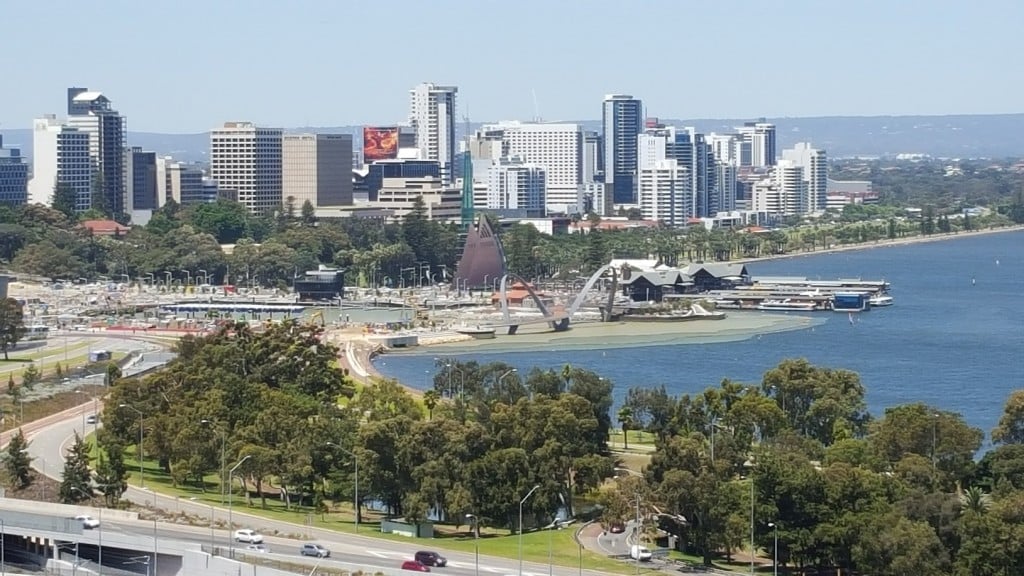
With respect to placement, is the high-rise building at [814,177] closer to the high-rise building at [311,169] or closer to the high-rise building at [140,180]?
the high-rise building at [311,169]

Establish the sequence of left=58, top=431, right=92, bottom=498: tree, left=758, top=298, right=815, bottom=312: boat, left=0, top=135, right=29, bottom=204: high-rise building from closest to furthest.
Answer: left=58, top=431, right=92, bottom=498: tree
left=758, top=298, right=815, bottom=312: boat
left=0, top=135, right=29, bottom=204: high-rise building

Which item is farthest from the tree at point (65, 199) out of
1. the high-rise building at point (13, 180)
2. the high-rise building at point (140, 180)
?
the high-rise building at point (140, 180)

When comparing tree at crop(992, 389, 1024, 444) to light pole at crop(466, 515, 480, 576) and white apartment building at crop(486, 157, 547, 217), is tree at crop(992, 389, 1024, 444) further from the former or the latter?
white apartment building at crop(486, 157, 547, 217)

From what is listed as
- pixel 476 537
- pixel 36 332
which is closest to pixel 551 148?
pixel 36 332

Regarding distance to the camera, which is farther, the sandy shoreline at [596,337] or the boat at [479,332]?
the boat at [479,332]

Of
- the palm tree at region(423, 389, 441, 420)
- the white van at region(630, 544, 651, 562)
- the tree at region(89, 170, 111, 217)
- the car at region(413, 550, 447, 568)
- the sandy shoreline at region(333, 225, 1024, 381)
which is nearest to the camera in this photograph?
the car at region(413, 550, 447, 568)

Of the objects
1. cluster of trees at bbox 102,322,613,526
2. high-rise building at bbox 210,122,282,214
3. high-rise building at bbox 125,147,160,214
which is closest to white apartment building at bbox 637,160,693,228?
high-rise building at bbox 210,122,282,214

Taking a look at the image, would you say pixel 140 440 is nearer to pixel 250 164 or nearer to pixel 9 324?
pixel 9 324
